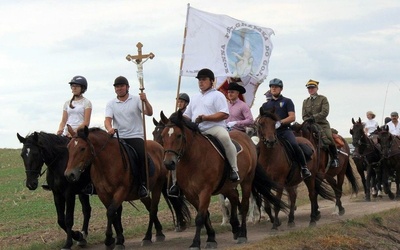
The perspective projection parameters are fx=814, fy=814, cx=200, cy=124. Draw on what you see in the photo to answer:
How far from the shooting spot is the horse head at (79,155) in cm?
1292

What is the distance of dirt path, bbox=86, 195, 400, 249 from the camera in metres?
14.6

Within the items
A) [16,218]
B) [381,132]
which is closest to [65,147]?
[16,218]

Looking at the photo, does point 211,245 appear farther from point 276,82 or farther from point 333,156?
point 333,156

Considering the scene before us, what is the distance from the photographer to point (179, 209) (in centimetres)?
1642

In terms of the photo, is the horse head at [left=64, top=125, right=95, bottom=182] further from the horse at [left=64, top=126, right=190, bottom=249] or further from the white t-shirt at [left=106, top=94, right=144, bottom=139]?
the white t-shirt at [left=106, top=94, right=144, bottom=139]

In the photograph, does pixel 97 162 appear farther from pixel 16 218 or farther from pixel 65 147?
pixel 16 218

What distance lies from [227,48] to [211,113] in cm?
500

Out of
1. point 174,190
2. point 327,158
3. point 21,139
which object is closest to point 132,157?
point 174,190

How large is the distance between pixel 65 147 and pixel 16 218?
8.67 meters

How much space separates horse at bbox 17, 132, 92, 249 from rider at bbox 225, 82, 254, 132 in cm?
339

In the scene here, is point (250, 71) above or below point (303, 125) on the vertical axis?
above

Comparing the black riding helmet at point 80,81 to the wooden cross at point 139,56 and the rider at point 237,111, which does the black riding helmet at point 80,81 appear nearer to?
the wooden cross at point 139,56

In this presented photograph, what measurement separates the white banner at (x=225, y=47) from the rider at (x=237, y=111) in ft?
3.43

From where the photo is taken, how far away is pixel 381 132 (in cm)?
2533
